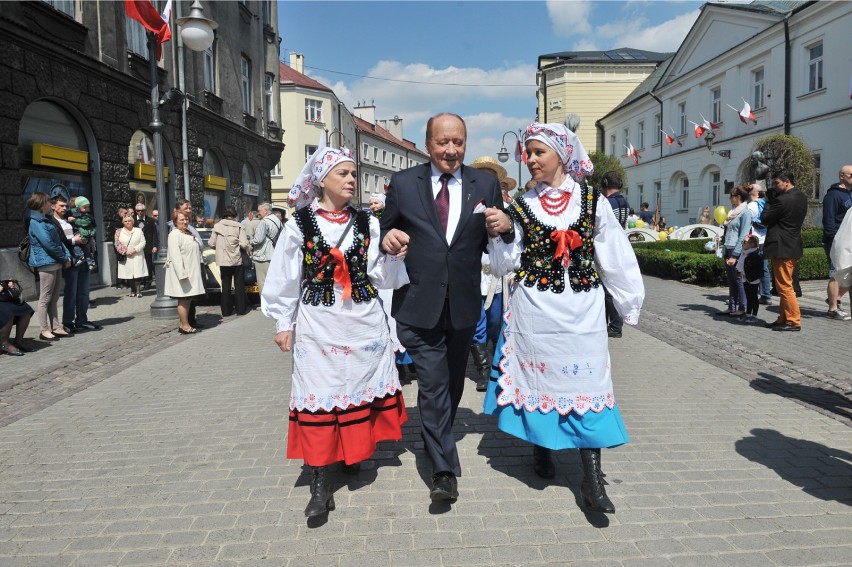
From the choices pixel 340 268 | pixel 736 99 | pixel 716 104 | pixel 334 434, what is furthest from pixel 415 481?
pixel 716 104

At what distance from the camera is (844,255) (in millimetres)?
4348

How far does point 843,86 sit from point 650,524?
22.2 metres

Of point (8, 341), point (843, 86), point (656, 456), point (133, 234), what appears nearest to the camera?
point (656, 456)

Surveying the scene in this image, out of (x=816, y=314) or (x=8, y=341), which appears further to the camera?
(x=816, y=314)

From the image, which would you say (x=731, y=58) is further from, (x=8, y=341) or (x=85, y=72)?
(x=8, y=341)

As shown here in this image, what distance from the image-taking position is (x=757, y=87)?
26.0 meters

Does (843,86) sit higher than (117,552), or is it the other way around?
(843,86)

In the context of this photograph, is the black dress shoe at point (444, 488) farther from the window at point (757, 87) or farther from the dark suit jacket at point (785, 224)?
the window at point (757, 87)

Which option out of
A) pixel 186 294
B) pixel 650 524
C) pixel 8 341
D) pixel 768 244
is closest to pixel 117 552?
pixel 650 524

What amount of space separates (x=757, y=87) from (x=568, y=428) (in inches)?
1091

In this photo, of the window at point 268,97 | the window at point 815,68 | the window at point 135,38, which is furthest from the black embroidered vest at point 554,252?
the window at point 268,97

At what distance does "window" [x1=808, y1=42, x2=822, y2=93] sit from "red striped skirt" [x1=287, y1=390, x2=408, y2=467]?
2405cm

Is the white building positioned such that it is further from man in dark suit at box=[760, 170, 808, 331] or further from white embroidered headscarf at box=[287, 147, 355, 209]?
white embroidered headscarf at box=[287, 147, 355, 209]

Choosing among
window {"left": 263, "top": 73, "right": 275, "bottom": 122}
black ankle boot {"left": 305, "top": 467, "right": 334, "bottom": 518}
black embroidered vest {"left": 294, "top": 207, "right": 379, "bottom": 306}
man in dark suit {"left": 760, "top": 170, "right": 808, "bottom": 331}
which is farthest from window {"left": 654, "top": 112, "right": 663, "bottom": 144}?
black ankle boot {"left": 305, "top": 467, "right": 334, "bottom": 518}
